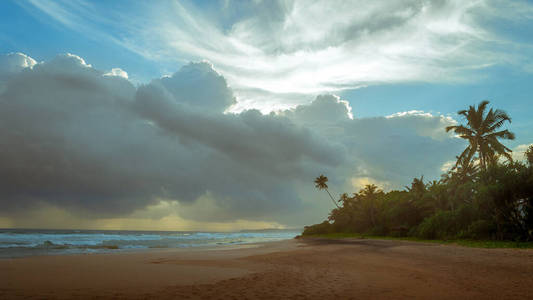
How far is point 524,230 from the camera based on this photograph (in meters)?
23.6

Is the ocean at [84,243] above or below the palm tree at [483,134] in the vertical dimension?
below

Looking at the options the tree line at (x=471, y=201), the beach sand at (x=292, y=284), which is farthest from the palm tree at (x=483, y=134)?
the beach sand at (x=292, y=284)

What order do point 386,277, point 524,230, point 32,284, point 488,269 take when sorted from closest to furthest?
point 32,284
point 386,277
point 488,269
point 524,230

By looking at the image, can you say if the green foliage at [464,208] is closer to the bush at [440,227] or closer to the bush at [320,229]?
the bush at [440,227]

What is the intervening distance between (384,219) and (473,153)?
21.0m

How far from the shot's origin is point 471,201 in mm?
32188

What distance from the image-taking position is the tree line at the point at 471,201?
24672mm

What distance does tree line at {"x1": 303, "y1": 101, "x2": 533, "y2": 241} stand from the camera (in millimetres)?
24672

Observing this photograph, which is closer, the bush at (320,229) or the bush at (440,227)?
the bush at (440,227)

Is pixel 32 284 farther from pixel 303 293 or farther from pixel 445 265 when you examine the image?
pixel 445 265

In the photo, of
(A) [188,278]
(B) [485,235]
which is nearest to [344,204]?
(B) [485,235]

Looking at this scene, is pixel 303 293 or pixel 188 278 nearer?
pixel 303 293

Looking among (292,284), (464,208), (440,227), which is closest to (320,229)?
(440,227)

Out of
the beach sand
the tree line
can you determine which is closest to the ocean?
the beach sand
